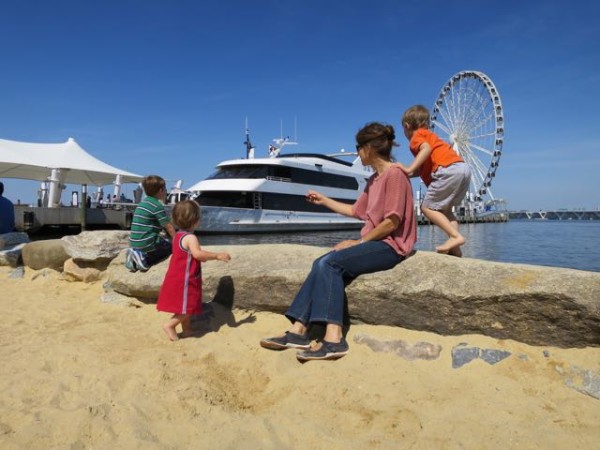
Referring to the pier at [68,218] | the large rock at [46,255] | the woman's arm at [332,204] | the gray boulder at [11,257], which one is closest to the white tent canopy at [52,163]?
the pier at [68,218]

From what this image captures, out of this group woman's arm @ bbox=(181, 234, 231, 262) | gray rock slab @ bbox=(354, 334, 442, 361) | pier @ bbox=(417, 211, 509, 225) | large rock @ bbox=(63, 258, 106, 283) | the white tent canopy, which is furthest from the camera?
pier @ bbox=(417, 211, 509, 225)

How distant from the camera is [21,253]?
6.23 m

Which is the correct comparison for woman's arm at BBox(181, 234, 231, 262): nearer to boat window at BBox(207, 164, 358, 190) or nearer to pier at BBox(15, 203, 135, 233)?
pier at BBox(15, 203, 135, 233)

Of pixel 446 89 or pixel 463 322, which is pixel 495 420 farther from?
pixel 446 89

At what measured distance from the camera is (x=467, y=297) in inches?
106

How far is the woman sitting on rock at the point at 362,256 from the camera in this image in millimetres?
2725

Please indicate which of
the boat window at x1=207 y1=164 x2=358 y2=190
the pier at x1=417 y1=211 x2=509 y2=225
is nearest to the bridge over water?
the pier at x1=417 y1=211 x2=509 y2=225

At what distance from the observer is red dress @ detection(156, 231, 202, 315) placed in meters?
3.25

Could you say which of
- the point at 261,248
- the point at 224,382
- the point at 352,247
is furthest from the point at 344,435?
the point at 261,248

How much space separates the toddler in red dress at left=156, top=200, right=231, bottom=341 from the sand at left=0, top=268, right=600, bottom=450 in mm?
228

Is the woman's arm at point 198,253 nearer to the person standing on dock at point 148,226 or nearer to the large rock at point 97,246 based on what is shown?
the person standing on dock at point 148,226

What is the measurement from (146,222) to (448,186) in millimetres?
2970

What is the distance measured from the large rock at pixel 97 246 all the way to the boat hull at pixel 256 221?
1400 cm

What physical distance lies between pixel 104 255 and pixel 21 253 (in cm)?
205
